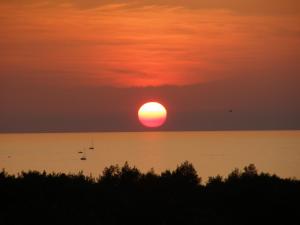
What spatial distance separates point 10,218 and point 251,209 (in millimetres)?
13760

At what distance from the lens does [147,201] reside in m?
39.3

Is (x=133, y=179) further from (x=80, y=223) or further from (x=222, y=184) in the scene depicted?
(x=80, y=223)

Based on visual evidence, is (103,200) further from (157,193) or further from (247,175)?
(247,175)

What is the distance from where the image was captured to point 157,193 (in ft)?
135

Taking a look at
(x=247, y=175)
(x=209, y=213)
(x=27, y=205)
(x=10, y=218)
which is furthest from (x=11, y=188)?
(x=247, y=175)

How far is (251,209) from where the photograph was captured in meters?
39.7

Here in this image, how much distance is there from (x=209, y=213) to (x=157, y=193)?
586cm

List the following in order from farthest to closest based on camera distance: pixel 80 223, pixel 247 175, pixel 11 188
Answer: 1. pixel 247 175
2. pixel 11 188
3. pixel 80 223

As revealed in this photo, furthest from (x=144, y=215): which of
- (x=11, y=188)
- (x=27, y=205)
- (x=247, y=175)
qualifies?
(x=247, y=175)

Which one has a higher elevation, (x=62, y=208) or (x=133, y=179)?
(x=133, y=179)

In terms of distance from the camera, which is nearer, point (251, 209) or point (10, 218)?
point (10, 218)

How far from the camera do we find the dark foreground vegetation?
116 feet

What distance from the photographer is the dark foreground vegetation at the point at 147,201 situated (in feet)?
116

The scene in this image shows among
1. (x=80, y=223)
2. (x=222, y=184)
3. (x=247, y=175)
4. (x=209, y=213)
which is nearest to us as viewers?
(x=80, y=223)
